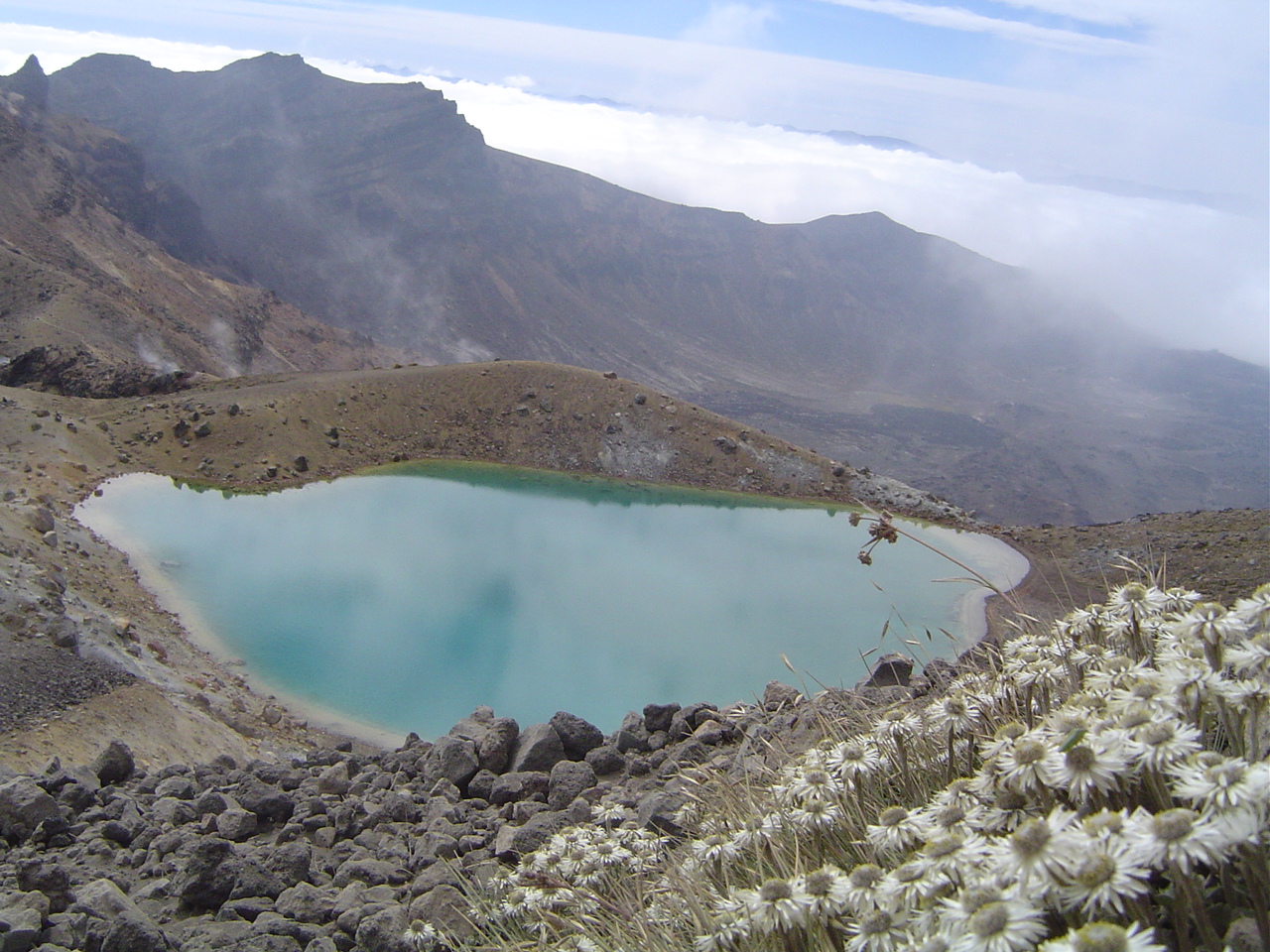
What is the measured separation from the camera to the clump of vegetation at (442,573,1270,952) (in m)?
1.89

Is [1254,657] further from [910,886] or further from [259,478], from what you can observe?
[259,478]

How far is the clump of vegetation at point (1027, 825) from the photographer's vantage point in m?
1.89

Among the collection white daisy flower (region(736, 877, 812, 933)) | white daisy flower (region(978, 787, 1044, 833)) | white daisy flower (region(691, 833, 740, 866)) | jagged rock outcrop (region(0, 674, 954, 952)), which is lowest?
jagged rock outcrop (region(0, 674, 954, 952))

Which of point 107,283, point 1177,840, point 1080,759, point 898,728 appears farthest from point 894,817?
point 107,283

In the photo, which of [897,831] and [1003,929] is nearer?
[1003,929]

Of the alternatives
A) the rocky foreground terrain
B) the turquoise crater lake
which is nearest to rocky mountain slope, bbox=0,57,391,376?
the rocky foreground terrain

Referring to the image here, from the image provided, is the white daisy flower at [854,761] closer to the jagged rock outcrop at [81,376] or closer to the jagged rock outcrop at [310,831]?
the jagged rock outcrop at [310,831]

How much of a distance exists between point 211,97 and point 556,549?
341ft

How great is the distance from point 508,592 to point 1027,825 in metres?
22.4

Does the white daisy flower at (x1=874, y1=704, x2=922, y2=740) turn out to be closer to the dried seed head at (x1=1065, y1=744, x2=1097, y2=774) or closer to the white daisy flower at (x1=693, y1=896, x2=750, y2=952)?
the white daisy flower at (x1=693, y1=896, x2=750, y2=952)

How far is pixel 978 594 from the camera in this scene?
2873 centimetres

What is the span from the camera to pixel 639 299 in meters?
122

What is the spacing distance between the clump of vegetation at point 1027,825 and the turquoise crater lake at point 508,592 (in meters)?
10.7

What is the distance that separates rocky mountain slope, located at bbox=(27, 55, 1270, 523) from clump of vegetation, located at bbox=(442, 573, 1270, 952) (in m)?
77.0
